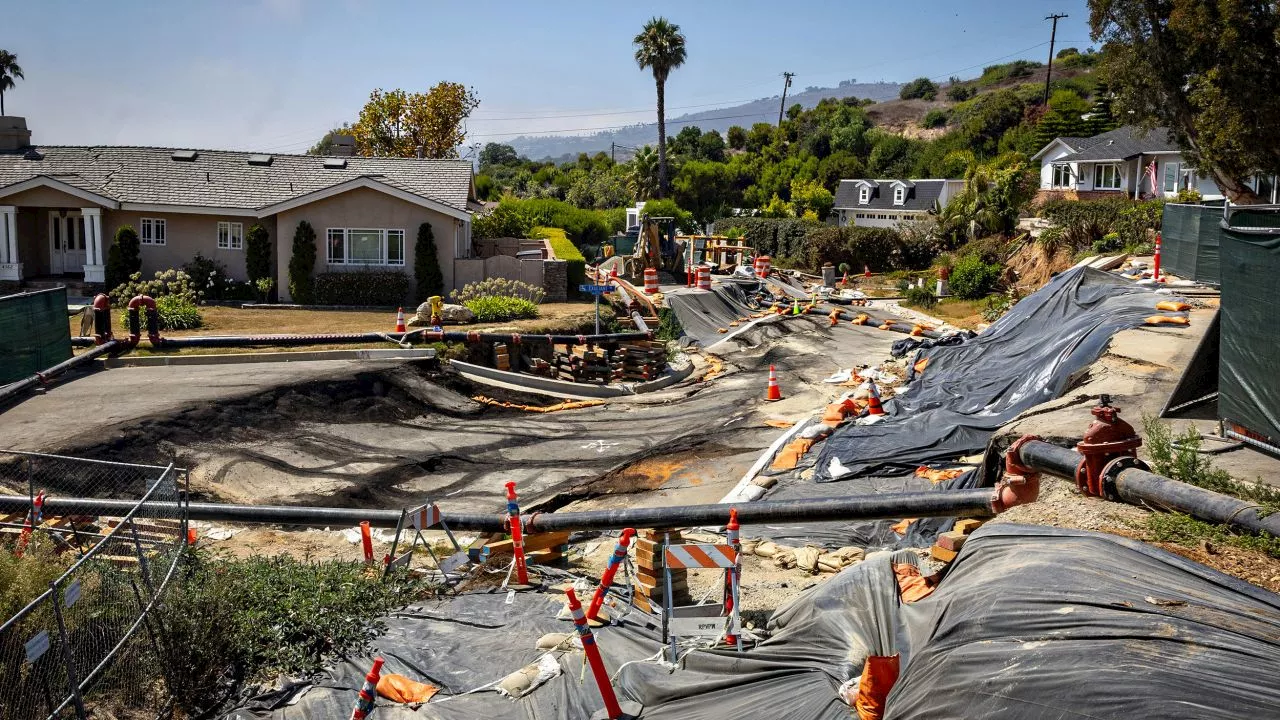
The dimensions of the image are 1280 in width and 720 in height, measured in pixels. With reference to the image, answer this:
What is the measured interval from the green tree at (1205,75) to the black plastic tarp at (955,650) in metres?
30.9

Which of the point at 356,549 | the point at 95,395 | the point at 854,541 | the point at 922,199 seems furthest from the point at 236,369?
the point at 922,199

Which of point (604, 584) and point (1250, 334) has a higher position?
point (1250, 334)

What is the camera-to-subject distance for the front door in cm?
3559

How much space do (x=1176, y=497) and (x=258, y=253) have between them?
3154 cm

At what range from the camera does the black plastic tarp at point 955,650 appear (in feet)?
16.4

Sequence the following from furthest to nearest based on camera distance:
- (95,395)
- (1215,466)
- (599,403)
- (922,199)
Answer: (922,199)
(599,403)
(95,395)
(1215,466)

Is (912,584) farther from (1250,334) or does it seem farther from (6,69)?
(6,69)

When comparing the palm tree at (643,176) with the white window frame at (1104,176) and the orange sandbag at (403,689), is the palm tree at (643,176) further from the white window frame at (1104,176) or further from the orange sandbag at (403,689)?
the orange sandbag at (403,689)

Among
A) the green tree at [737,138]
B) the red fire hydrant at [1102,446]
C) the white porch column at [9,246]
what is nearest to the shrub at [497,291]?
the white porch column at [9,246]

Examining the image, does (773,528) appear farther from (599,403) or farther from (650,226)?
(650,226)

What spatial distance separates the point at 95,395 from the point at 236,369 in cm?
354

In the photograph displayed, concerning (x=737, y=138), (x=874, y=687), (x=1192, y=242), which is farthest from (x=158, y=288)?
(x=737, y=138)

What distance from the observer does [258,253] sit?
113ft

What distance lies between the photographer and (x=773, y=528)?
13.2m
